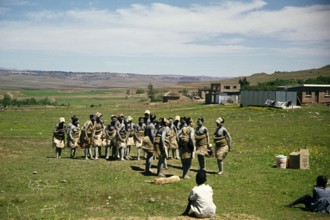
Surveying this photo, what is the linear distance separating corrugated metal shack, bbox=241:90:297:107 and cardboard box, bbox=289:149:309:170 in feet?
145

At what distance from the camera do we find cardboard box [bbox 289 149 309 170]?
1982 cm

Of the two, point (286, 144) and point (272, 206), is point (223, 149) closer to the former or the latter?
point (272, 206)

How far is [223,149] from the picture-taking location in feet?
60.6

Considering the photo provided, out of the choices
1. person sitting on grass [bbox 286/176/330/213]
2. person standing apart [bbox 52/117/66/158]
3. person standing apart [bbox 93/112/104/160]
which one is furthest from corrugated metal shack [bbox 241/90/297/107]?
person sitting on grass [bbox 286/176/330/213]

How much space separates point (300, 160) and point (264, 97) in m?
48.0

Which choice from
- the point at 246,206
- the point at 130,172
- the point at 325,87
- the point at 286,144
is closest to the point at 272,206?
the point at 246,206

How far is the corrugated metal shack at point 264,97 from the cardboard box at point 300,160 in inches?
1743

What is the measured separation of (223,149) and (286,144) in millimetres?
12585

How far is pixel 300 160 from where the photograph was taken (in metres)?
19.8

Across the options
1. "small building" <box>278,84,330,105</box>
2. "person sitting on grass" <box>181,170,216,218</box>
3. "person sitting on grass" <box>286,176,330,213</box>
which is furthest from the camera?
"small building" <box>278,84,330,105</box>

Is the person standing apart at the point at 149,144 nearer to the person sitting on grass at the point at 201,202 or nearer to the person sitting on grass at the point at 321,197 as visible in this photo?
the person sitting on grass at the point at 201,202

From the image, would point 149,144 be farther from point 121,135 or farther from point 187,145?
point 121,135

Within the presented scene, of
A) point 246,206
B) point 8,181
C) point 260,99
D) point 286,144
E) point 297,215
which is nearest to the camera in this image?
point 297,215

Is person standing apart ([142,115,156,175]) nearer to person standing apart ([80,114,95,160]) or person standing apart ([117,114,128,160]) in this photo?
person standing apart ([117,114,128,160])
